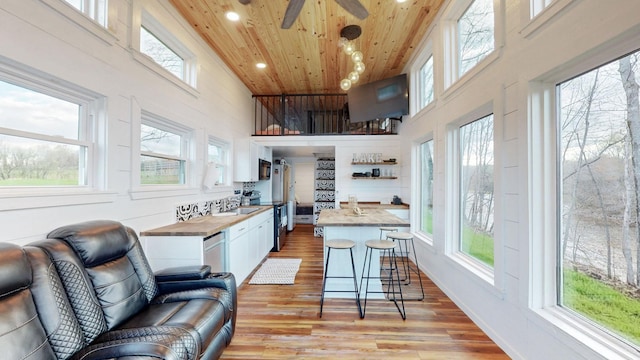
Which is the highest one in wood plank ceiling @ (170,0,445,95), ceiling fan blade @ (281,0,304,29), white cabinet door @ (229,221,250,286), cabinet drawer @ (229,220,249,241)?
wood plank ceiling @ (170,0,445,95)

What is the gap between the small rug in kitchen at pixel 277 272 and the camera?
358 centimetres

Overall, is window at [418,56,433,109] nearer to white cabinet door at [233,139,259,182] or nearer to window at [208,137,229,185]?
white cabinet door at [233,139,259,182]

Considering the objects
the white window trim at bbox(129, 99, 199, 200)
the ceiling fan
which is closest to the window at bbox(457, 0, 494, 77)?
the ceiling fan

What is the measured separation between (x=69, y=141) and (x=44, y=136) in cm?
15

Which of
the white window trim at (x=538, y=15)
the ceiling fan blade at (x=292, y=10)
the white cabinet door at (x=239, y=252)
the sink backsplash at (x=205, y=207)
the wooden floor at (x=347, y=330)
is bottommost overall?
the wooden floor at (x=347, y=330)

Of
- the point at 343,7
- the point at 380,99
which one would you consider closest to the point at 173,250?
the point at 343,7

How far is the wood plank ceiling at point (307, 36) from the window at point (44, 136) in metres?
1.67

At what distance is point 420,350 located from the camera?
2158 mm

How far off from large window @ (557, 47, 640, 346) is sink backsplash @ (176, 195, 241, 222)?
3.50 metres

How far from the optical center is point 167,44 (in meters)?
3.07

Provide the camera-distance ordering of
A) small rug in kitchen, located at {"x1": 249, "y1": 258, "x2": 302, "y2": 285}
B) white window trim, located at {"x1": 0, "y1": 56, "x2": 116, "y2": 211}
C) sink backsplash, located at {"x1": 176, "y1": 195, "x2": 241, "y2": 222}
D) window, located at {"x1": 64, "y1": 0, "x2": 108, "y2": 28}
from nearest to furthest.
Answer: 1. white window trim, located at {"x1": 0, "y1": 56, "x2": 116, "y2": 211}
2. window, located at {"x1": 64, "y1": 0, "x2": 108, "y2": 28}
3. sink backsplash, located at {"x1": 176, "y1": 195, "x2": 241, "y2": 222}
4. small rug in kitchen, located at {"x1": 249, "y1": 258, "x2": 302, "y2": 285}

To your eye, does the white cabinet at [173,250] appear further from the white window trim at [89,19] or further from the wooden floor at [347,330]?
the white window trim at [89,19]

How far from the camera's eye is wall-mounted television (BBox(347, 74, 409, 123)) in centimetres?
470

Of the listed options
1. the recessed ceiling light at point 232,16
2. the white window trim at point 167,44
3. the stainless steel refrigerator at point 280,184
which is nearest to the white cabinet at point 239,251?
the white window trim at point 167,44
